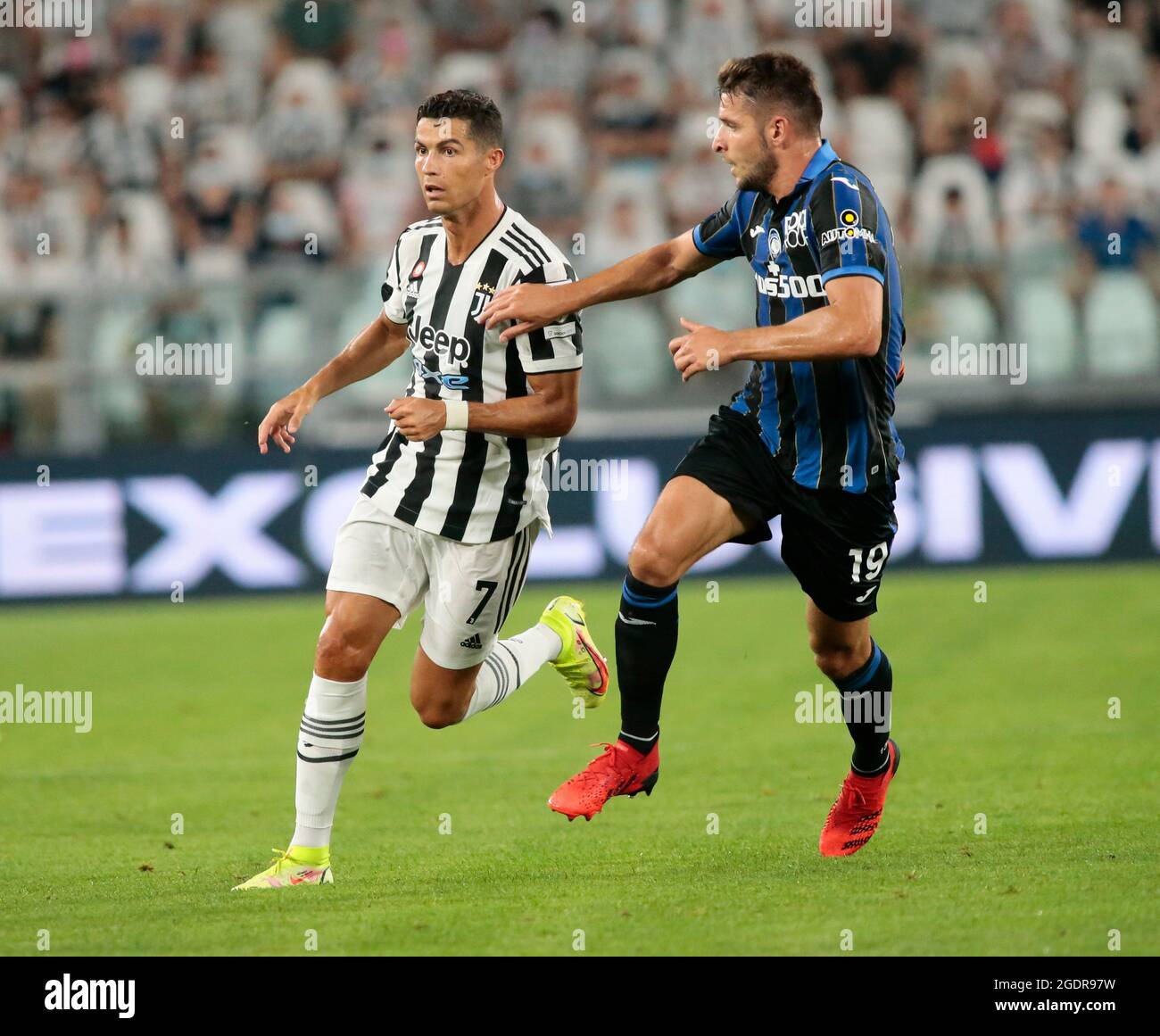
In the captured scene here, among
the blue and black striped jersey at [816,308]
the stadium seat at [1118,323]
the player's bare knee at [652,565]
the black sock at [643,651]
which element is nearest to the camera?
the blue and black striped jersey at [816,308]

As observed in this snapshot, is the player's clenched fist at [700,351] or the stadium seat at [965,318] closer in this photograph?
the player's clenched fist at [700,351]

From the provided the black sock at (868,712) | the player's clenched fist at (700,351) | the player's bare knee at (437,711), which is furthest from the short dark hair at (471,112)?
the black sock at (868,712)

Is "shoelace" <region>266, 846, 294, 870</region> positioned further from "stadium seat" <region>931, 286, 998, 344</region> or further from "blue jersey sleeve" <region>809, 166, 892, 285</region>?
"stadium seat" <region>931, 286, 998, 344</region>

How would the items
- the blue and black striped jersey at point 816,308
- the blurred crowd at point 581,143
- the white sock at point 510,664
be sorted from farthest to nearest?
the blurred crowd at point 581,143, the white sock at point 510,664, the blue and black striped jersey at point 816,308

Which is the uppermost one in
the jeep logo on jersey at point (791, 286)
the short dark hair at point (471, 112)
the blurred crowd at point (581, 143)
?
the blurred crowd at point (581, 143)

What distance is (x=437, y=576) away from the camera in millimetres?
5711

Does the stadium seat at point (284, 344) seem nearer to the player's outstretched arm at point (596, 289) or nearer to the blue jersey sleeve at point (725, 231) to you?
the player's outstretched arm at point (596, 289)

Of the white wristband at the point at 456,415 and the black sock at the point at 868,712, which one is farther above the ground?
the white wristband at the point at 456,415

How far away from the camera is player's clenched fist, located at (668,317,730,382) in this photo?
15.3 feet

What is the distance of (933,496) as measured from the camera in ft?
39.1

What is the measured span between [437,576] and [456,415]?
0.70 metres

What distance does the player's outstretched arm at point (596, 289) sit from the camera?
534 centimetres

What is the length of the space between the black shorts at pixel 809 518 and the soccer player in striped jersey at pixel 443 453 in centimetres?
56

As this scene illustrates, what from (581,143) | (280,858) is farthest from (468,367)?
(581,143)
